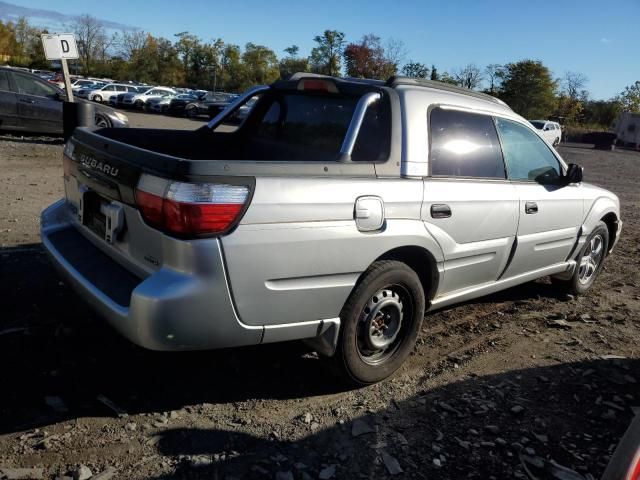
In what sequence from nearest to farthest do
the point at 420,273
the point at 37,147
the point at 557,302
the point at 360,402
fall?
the point at 360,402 → the point at 420,273 → the point at 557,302 → the point at 37,147

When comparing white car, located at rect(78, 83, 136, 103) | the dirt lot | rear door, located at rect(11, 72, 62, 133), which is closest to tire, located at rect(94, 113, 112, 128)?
rear door, located at rect(11, 72, 62, 133)

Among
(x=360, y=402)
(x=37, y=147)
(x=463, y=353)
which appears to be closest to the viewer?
(x=360, y=402)

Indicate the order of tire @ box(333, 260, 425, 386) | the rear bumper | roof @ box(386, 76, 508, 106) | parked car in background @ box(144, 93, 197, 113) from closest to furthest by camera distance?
the rear bumper, tire @ box(333, 260, 425, 386), roof @ box(386, 76, 508, 106), parked car in background @ box(144, 93, 197, 113)

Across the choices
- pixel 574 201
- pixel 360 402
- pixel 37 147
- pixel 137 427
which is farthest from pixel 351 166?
pixel 37 147

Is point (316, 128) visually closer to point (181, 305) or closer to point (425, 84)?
point (425, 84)

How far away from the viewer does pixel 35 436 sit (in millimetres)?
2707

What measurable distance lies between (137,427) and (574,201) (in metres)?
4.15

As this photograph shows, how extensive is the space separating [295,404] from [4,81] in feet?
43.0

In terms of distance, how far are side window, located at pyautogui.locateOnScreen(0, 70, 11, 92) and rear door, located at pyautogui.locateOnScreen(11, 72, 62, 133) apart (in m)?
0.15

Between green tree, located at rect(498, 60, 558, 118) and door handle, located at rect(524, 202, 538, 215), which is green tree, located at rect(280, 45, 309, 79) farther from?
door handle, located at rect(524, 202, 538, 215)

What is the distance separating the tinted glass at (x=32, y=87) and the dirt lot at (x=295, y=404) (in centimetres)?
1042

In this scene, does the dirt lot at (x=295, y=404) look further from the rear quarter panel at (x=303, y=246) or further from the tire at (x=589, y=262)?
the tire at (x=589, y=262)

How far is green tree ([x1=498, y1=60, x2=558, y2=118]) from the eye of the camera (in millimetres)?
66938

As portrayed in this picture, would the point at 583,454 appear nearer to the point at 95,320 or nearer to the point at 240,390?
the point at 240,390
